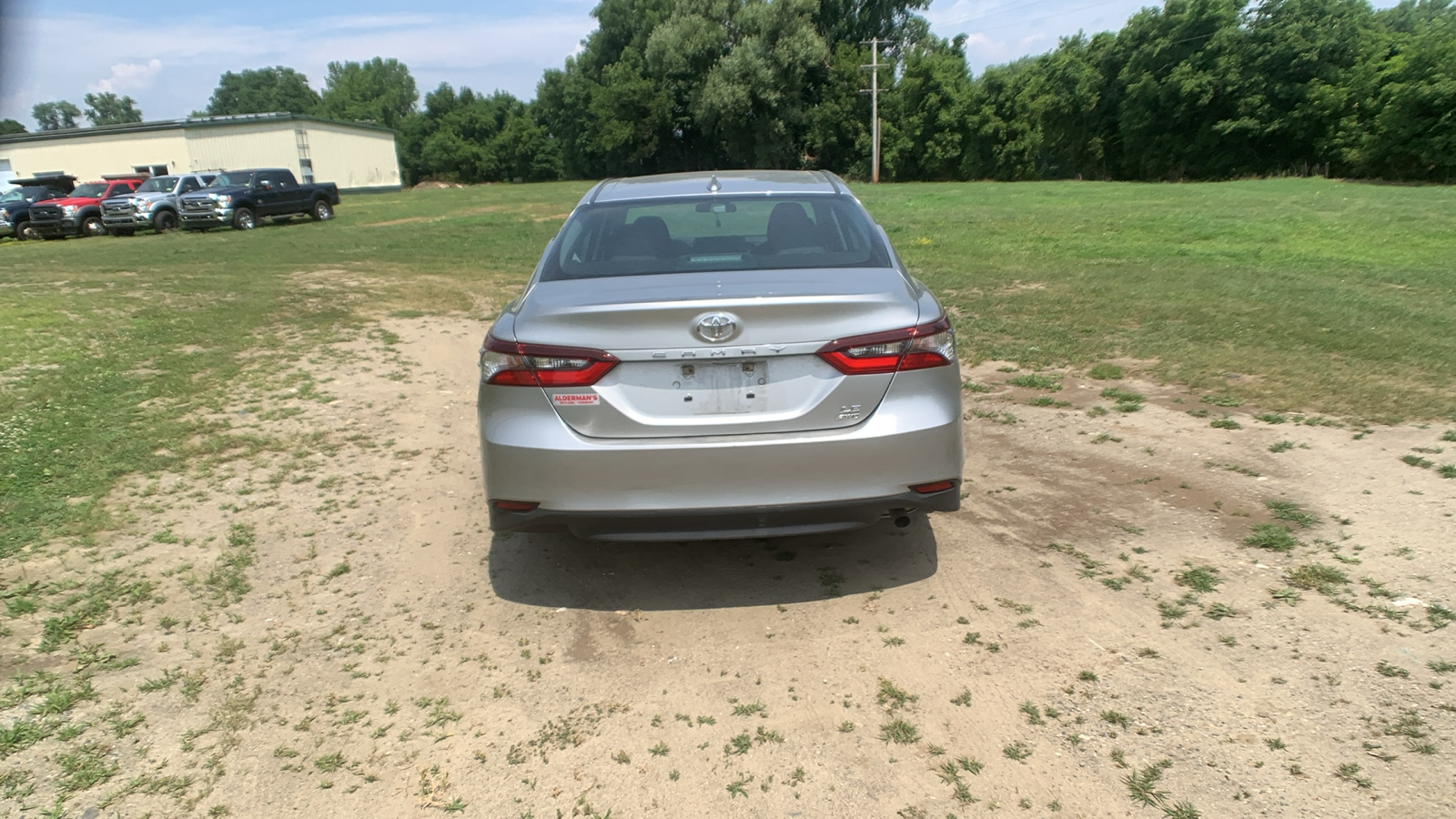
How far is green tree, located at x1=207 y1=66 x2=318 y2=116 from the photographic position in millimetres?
137750

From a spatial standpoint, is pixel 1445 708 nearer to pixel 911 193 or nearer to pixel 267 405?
pixel 267 405

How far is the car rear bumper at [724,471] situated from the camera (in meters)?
3.45

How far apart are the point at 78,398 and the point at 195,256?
13.0 m

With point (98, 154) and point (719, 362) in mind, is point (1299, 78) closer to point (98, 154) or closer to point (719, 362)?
point (719, 362)

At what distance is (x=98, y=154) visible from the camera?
54000 mm

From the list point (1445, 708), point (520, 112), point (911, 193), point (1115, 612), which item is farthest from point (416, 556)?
point (520, 112)

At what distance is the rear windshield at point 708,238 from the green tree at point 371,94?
9689 cm

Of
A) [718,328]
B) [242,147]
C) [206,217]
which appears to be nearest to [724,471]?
[718,328]

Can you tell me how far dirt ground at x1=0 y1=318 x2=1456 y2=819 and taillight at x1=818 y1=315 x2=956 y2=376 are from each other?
0.99m

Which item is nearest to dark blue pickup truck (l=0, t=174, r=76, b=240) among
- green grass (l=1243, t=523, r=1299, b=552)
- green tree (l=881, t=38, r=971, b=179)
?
green grass (l=1243, t=523, r=1299, b=552)

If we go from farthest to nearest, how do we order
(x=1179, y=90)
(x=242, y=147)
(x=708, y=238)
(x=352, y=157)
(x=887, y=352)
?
(x=352, y=157) → (x=242, y=147) → (x=1179, y=90) → (x=708, y=238) → (x=887, y=352)

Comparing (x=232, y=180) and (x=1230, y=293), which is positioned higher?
(x=232, y=180)

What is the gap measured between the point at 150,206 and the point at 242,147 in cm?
3214

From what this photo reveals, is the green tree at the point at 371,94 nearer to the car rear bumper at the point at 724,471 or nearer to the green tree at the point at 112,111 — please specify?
the green tree at the point at 112,111
